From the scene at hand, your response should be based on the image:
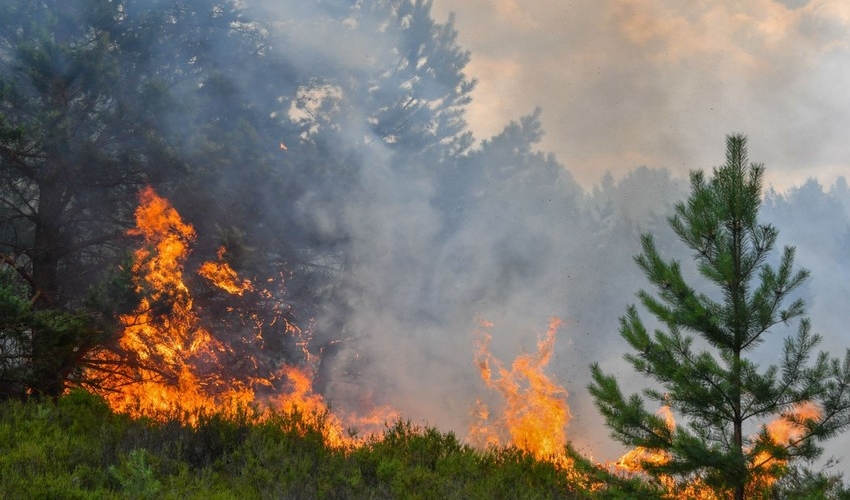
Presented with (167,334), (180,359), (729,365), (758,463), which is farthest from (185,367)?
(758,463)

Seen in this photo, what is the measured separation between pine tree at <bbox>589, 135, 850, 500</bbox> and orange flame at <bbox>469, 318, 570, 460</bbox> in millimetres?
7186

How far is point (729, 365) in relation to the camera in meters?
6.29

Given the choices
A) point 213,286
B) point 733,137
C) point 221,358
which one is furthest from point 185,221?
point 733,137

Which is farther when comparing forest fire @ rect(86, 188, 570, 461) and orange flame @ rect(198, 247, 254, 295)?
orange flame @ rect(198, 247, 254, 295)

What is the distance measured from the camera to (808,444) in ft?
19.9

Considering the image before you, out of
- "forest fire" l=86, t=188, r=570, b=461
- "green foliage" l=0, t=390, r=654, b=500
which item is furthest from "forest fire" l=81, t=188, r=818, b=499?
"green foliage" l=0, t=390, r=654, b=500

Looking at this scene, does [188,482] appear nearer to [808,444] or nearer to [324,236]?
[808,444]

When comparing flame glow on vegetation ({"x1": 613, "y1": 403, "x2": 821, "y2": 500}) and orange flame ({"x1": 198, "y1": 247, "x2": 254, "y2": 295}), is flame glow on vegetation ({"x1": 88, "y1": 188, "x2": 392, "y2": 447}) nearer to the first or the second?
orange flame ({"x1": 198, "y1": 247, "x2": 254, "y2": 295})

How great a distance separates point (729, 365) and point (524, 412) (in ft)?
37.2

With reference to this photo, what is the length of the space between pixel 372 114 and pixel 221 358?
10489mm

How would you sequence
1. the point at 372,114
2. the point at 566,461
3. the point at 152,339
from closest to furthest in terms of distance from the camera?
the point at 566,461 < the point at 152,339 < the point at 372,114

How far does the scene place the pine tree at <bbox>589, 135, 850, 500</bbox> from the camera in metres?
6.08

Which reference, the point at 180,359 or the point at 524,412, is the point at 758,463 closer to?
the point at 180,359

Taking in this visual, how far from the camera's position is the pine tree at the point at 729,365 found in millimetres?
6082
